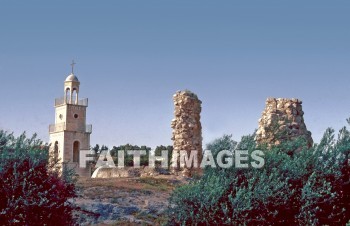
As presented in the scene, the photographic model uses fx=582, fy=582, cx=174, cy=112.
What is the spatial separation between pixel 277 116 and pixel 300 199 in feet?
27.5

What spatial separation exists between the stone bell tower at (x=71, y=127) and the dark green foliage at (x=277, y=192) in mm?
36442

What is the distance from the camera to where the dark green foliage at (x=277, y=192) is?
639 inches

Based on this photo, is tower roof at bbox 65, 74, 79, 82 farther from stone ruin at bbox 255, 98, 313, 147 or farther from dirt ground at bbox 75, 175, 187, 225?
stone ruin at bbox 255, 98, 313, 147

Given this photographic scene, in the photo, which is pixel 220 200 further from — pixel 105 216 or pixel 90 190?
pixel 90 190

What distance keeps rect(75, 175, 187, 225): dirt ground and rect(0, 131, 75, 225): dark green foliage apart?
202 inches

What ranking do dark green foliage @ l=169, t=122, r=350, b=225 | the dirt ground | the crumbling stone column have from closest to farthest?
dark green foliage @ l=169, t=122, r=350, b=225 → the dirt ground → the crumbling stone column

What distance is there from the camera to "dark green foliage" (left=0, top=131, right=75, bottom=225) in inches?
603

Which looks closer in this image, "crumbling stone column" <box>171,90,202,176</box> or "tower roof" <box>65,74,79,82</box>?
"crumbling stone column" <box>171,90,202,176</box>

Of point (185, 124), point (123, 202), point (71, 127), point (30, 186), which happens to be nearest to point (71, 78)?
point (71, 127)

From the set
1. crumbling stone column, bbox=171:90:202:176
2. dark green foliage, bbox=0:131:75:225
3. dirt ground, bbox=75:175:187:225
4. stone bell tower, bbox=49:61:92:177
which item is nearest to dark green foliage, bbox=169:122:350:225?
dark green foliage, bbox=0:131:75:225

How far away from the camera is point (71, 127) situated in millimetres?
53719

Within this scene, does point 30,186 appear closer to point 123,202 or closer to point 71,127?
point 123,202

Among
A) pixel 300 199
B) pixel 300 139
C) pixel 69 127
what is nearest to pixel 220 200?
pixel 300 199

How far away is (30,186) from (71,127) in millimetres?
38543
